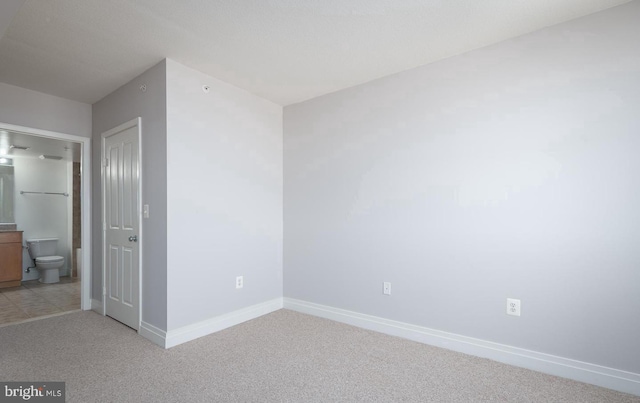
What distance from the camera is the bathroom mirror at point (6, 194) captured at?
205 inches

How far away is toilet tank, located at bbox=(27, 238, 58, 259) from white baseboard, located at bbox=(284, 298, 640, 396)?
5069mm

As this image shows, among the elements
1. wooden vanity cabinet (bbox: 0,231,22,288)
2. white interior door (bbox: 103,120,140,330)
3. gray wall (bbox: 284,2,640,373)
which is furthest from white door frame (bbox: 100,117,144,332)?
wooden vanity cabinet (bbox: 0,231,22,288)

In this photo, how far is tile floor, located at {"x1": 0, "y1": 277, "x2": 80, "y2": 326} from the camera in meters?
3.47

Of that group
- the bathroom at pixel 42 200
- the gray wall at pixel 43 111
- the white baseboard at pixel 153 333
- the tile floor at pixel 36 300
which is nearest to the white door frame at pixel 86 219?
the gray wall at pixel 43 111

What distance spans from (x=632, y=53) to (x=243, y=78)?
292 cm

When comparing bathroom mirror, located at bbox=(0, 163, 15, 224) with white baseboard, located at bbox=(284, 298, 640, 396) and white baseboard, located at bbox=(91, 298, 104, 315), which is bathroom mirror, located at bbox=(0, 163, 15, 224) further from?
white baseboard, located at bbox=(284, 298, 640, 396)

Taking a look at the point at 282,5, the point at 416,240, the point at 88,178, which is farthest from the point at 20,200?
the point at 416,240

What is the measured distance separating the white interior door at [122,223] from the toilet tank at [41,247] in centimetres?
299

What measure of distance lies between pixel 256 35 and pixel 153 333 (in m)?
2.56

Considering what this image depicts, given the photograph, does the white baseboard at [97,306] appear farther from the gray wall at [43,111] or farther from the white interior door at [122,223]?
the gray wall at [43,111]

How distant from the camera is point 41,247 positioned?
5.28 meters

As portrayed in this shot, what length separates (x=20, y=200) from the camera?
17.6 ft

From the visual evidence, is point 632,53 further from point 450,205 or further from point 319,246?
point 319,246

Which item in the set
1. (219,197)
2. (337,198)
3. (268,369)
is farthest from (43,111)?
(268,369)
